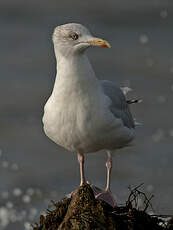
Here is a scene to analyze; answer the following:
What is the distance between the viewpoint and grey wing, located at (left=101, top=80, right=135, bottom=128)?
478 cm

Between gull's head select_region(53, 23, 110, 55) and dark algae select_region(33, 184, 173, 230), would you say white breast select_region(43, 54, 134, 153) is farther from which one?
dark algae select_region(33, 184, 173, 230)

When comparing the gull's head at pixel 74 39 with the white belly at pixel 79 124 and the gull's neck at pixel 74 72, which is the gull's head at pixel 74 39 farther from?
the white belly at pixel 79 124

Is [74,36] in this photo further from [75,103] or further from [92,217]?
[92,217]

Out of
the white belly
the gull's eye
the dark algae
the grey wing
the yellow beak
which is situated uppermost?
the gull's eye

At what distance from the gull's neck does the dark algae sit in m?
1.29

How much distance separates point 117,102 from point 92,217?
207cm

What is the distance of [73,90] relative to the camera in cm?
429

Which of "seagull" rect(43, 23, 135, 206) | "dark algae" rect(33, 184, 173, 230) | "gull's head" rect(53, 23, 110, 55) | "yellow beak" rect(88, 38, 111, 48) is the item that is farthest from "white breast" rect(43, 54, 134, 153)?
"dark algae" rect(33, 184, 173, 230)

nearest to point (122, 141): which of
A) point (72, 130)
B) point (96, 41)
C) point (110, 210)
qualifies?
point (72, 130)

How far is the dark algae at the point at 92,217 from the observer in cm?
298

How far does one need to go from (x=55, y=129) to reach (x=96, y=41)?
2.79ft

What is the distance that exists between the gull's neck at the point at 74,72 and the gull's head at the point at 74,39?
0.06 metres

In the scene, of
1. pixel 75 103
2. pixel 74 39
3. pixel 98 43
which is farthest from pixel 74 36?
pixel 75 103

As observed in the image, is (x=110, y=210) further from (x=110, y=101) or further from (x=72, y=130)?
(x=110, y=101)
